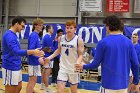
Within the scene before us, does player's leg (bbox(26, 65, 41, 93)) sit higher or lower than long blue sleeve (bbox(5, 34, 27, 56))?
lower

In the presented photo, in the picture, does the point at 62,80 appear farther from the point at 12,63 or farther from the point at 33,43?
the point at 33,43

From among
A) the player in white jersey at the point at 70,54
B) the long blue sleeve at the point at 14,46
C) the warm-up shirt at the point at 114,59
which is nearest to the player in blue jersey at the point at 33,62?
A: the player in white jersey at the point at 70,54

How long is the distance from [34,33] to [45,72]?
1932 millimetres

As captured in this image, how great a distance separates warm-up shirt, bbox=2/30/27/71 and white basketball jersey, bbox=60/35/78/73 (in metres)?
0.83

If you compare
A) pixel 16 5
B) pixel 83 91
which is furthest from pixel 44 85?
pixel 16 5

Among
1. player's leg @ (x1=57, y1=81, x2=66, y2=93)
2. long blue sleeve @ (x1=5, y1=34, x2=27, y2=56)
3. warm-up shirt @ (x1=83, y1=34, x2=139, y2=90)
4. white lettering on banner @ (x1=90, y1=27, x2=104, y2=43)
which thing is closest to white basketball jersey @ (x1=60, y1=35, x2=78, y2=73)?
player's leg @ (x1=57, y1=81, x2=66, y2=93)

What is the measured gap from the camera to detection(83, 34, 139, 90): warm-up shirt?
12.6 ft

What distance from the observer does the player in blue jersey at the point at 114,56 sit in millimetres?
3840

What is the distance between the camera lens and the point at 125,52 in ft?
12.7

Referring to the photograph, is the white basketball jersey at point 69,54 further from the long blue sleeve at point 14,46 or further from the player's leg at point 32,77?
the player's leg at point 32,77

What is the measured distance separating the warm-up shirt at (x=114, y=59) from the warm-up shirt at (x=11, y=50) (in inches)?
59.7

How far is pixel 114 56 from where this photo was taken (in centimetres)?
385

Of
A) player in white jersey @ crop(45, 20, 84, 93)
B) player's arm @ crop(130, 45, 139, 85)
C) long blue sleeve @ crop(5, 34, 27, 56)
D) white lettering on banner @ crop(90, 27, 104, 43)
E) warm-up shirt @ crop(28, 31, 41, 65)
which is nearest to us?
player's arm @ crop(130, 45, 139, 85)

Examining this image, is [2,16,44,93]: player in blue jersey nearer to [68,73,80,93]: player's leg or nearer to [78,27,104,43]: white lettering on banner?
[68,73,80,93]: player's leg
